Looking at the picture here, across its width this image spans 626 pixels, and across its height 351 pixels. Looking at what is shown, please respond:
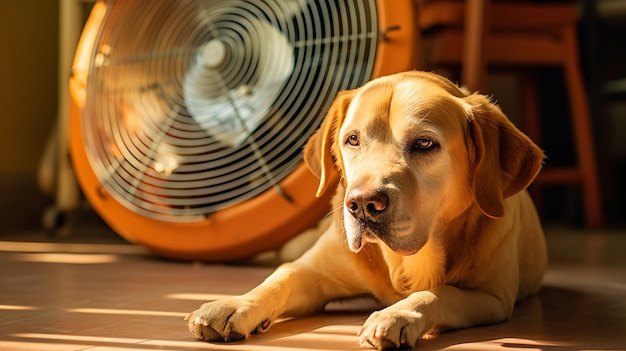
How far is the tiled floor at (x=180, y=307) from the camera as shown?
1382mm

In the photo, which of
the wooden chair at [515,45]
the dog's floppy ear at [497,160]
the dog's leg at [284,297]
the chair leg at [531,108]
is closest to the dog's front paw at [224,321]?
the dog's leg at [284,297]

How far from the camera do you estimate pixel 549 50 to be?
313 centimetres

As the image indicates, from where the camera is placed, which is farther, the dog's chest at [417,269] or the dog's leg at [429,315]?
the dog's chest at [417,269]

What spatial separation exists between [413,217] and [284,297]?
304 mm

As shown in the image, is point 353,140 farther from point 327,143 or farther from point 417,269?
→ point 417,269

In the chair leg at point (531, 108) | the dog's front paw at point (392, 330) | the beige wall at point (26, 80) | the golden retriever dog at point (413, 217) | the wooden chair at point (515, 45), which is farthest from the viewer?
the chair leg at point (531, 108)

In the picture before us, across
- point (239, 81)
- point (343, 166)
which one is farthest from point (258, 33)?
point (343, 166)

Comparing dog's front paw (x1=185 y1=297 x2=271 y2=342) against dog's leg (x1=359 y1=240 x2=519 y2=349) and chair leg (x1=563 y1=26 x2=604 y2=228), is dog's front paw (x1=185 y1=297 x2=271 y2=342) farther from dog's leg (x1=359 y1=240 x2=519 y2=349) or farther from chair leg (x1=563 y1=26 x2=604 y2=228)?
chair leg (x1=563 y1=26 x2=604 y2=228)

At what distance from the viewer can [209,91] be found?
2445 mm

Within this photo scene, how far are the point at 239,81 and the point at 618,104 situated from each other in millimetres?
2397

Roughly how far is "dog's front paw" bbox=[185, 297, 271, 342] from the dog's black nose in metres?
0.25

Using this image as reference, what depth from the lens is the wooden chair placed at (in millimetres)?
2766

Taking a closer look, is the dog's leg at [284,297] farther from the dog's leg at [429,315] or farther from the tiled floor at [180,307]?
the dog's leg at [429,315]

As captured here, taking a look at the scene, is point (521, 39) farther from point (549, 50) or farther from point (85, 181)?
point (85, 181)
